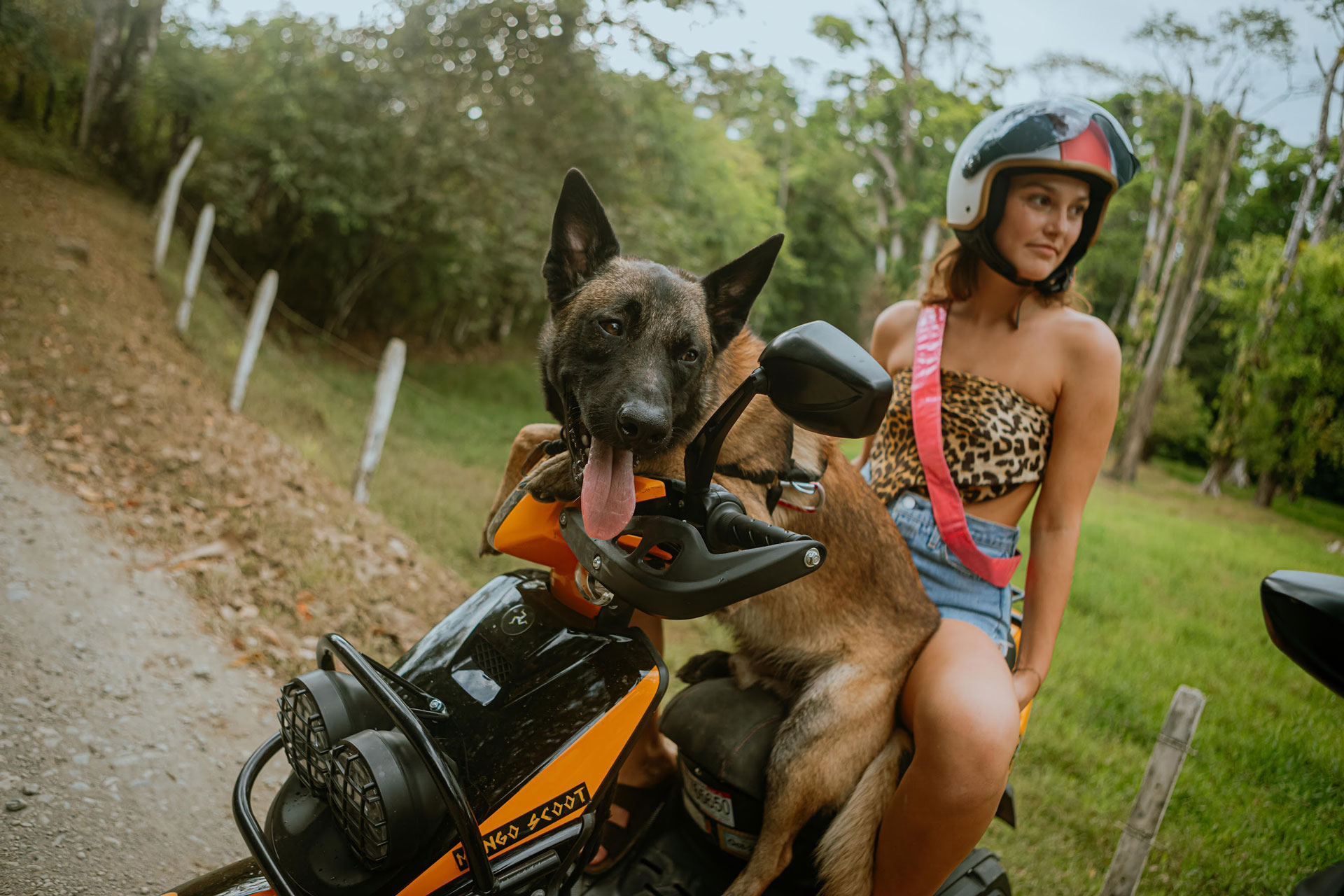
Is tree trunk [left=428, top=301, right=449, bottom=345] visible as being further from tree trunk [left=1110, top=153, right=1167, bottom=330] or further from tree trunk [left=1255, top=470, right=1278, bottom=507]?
tree trunk [left=1255, top=470, right=1278, bottom=507]

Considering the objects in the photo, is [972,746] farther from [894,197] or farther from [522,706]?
[894,197]

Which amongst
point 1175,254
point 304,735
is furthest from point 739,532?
point 1175,254

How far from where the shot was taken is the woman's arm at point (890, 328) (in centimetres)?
273

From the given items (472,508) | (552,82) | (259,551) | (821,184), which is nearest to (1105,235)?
(821,184)

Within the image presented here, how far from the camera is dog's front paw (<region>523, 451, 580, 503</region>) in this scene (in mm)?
1616

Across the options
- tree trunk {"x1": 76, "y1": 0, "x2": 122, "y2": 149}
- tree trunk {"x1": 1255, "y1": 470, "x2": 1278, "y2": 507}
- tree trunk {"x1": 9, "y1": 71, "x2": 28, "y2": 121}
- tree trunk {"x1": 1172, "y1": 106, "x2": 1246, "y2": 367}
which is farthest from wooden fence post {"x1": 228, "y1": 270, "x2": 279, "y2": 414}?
tree trunk {"x1": 1172, "y1": 106, "x2": 1246, "y2": 367}

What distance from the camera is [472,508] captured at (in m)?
7.75

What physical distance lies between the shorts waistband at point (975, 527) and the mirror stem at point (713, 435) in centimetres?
108

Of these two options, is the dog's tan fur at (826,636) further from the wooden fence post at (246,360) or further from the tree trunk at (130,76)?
the tree trunk at (130,76)

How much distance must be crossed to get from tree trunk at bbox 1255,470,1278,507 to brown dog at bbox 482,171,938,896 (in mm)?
21563

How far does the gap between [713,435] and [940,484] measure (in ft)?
3.53

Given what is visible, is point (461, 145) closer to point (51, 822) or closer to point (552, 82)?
point (552, 82)

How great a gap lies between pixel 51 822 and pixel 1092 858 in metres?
4.15

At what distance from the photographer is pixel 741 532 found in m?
1.38
